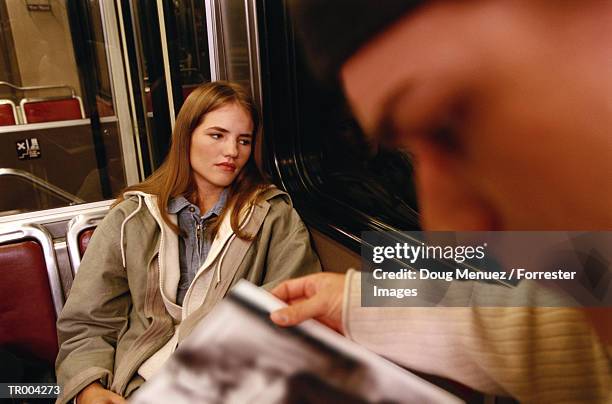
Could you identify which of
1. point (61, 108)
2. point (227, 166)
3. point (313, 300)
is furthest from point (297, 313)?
point (61, 108)

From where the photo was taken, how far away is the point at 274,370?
0.67 m

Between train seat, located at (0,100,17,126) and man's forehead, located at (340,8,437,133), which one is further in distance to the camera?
train seat, located at (0,100,17,126)

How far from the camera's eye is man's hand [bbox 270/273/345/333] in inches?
28.5

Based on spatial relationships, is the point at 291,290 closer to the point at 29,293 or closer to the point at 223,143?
the point at 223,143

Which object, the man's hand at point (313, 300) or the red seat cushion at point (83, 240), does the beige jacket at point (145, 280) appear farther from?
the man's hand at point (313, 300)

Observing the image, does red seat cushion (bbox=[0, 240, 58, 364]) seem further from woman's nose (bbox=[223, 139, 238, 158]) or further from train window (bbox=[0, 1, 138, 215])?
woman's nose (bbox=[223, 139, 238, 158])

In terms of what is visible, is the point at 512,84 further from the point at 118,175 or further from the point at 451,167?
the point at 118,175

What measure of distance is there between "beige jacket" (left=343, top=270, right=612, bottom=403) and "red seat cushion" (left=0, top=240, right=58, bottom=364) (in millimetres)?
1034

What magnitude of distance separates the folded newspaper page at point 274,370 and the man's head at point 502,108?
29 cm

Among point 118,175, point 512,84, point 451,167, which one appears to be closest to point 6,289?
point 118,175

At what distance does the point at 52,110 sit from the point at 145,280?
82.8 inches

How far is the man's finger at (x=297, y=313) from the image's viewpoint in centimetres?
72

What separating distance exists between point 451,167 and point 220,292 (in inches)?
25.0

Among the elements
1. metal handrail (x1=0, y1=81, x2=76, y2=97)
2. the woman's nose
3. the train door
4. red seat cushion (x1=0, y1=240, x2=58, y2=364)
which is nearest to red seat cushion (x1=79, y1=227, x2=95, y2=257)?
red seat cushion (x1=0, y1=240, x2=58, y2=364)
